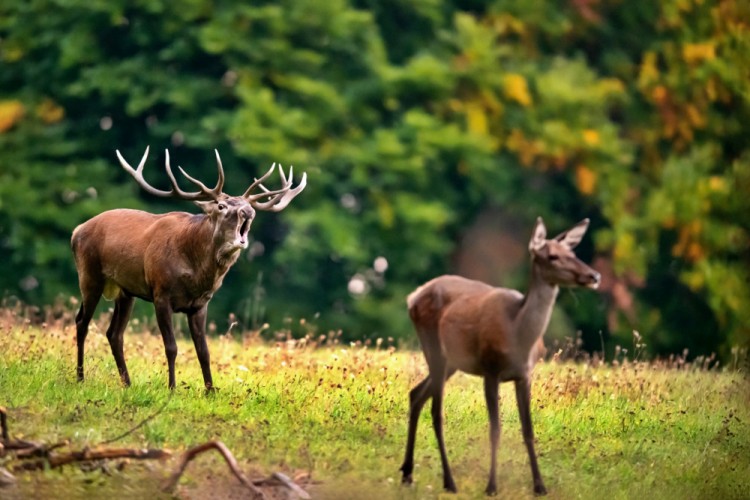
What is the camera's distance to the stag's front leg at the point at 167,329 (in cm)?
1138

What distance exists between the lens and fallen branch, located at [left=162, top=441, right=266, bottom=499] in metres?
8.73

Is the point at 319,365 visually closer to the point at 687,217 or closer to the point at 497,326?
the point at 497,326

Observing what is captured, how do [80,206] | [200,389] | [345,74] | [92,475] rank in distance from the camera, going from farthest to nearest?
[345,74]
[80,206]
[200,389]
[92,475]

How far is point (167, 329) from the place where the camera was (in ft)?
37.6

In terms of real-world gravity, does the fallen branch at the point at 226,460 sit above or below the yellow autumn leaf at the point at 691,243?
above

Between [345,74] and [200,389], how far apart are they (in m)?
12.3

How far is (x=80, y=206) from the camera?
847 inches

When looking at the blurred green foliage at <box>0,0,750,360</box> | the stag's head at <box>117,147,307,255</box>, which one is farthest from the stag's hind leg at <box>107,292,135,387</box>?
the blurred green foliage at <box>0,0,750,360</box>

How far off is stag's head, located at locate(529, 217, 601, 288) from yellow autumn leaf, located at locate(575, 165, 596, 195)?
542 inches

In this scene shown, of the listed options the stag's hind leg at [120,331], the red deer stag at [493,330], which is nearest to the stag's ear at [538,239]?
the red deer stag at [493,330]

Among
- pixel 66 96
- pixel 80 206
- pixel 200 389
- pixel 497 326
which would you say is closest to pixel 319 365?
pixel 200 389

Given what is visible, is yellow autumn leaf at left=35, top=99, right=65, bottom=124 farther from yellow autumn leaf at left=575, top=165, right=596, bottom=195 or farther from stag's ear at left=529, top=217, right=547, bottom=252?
stag's ear at left=529, top=217, right=547, bottom=252

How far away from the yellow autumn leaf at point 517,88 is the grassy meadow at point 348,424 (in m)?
9.32

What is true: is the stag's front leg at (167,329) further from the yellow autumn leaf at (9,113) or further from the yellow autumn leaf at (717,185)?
the yellow autumn leaf at (717,185)
